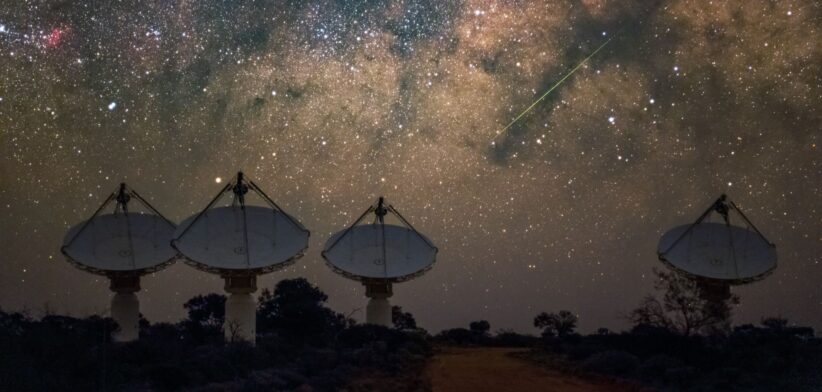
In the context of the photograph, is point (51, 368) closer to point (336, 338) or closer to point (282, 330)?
point (336, 338)

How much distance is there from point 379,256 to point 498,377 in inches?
521

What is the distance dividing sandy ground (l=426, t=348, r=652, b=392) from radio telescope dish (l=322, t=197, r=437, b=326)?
493 cm

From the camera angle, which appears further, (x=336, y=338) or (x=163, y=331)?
(x=163, y=331)

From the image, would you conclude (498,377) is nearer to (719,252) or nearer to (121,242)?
(719,252)

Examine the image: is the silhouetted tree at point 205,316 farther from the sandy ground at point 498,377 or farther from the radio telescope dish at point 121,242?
the sandy ground at point 498,377

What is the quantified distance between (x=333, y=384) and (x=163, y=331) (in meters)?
20.9

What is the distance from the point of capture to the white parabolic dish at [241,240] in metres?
31.1

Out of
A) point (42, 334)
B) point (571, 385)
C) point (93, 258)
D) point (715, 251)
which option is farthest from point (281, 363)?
point (715, 251)

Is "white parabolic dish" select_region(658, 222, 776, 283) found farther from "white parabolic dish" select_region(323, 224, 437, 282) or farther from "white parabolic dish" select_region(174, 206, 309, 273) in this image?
"white parabolic dish" select_region(174, 206, 309, 273)

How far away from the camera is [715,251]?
1385 inches

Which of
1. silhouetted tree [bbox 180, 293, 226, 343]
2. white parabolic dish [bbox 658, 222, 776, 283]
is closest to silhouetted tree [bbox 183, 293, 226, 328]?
silhouetted tree [bbox 180, 293, 226, 343]

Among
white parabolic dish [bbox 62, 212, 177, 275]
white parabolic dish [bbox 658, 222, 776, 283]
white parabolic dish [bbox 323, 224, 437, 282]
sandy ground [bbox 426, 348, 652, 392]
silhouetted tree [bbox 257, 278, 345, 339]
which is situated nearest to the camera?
sandy ground [bbox 426, 348, 652, 392]

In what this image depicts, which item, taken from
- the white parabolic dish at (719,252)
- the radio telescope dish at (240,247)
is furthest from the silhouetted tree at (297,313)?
the white parabolic dish at (719,252)

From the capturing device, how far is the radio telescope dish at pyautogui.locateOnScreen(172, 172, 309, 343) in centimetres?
3116
